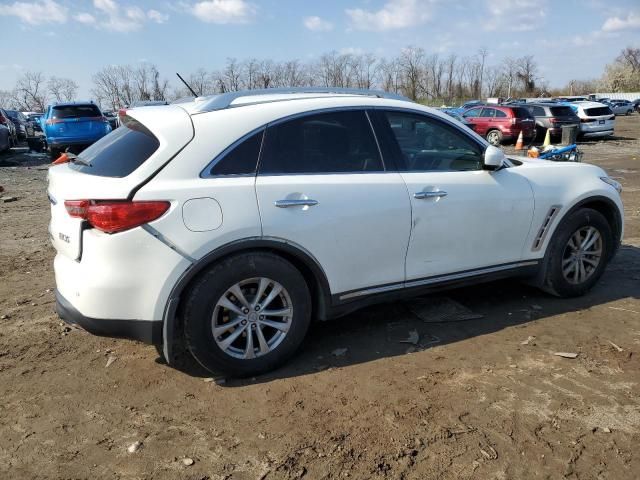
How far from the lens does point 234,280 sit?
3174 mm

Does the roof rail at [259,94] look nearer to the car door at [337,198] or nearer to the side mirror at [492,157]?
the car door at [337,198]

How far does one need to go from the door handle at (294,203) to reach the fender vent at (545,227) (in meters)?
2.05

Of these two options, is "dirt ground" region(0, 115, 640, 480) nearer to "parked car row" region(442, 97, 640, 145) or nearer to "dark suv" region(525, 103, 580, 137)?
"parked car row" region(442, 97, 640, 145)

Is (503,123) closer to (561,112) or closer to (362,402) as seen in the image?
(561,112)

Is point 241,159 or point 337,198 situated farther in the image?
point 337,198

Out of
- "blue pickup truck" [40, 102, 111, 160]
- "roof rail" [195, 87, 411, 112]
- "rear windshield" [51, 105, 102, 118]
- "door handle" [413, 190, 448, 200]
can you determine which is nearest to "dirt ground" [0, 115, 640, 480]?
"door handle" [413, 190, 448, 200]

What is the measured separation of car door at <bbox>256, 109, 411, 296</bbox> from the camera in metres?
3.27

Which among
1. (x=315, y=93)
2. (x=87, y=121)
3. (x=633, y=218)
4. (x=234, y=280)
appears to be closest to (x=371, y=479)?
(x=234, y=280)

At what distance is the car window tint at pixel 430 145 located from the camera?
380cm

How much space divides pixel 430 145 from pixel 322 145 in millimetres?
901

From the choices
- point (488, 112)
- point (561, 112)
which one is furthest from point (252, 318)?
point (561, 112)

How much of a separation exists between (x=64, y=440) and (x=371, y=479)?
1626 millimetres

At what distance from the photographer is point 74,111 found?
1614cm

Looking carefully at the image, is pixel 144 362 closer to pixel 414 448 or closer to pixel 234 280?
pixel 234 280
